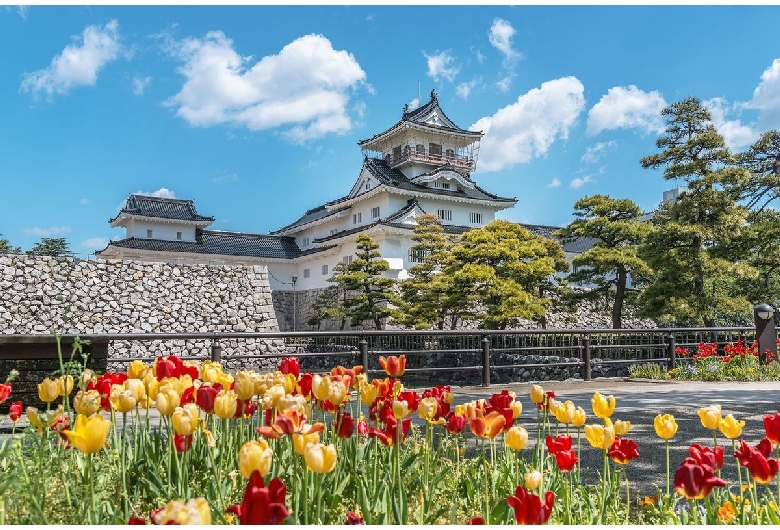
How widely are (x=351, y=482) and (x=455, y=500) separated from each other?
0.35 m

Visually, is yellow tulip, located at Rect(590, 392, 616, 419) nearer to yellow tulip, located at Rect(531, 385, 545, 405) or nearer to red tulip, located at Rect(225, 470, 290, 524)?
yellow tulip, located at Rect(531, 385, 545, 405)

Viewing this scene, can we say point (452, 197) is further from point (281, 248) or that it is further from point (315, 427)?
point (315, 427)

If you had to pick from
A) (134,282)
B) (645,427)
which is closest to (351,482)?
(645,427)

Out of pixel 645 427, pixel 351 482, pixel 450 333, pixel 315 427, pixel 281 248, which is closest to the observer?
pixel 315 427

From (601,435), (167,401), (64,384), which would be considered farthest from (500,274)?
(167,401)

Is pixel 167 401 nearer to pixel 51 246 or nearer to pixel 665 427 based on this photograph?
pixel 665 427

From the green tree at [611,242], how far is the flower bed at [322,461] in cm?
1629

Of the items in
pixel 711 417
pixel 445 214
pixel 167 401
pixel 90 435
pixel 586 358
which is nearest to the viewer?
pixel 90 435

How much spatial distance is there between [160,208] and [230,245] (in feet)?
12.9

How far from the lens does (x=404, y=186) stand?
2572 centimetres

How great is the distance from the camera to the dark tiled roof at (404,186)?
84.8ft

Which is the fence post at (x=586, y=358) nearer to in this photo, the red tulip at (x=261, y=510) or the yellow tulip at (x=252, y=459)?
the yellow tulip at (x=252, y=459)

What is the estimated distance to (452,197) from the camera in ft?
87.0

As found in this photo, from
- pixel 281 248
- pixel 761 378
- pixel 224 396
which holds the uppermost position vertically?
pixel 281 248
